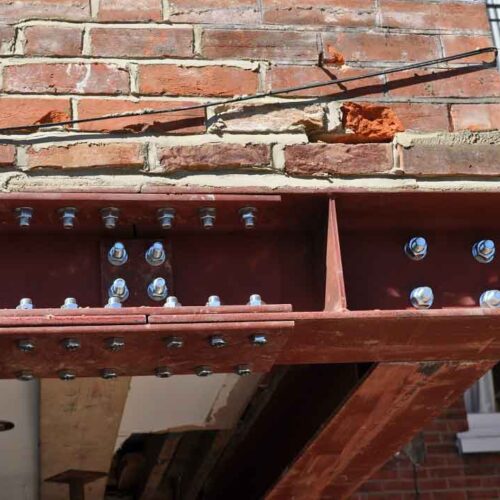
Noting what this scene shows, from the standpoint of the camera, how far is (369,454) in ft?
11.1

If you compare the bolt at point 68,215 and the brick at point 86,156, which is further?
the brick at point 86,156

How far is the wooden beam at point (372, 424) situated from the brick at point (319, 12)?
948 millimetres

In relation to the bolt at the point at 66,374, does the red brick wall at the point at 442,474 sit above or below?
below

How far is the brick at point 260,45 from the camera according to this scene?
2.68 m

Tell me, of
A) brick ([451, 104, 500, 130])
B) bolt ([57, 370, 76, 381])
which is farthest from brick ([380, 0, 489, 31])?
bolt ([57, 370, 76, 381])

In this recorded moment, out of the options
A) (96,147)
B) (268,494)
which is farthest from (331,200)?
(268,494)

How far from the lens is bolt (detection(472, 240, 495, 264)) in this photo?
8.41 feet

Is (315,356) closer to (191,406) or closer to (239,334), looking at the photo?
(239,334)

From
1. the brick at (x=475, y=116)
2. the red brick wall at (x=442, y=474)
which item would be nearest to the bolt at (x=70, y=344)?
the brick at (x=475, y=116)

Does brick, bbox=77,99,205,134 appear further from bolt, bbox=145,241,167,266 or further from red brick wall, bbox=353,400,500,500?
red brick wall, bbox=353,400,500,500

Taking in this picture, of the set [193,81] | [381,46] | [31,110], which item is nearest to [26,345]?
[31,110]

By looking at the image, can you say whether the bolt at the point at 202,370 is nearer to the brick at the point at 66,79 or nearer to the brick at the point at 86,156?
the brick at the point at 86,156

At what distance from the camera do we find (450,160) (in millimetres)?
2621

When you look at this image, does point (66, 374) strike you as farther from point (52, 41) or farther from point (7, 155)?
point (52, 41)
